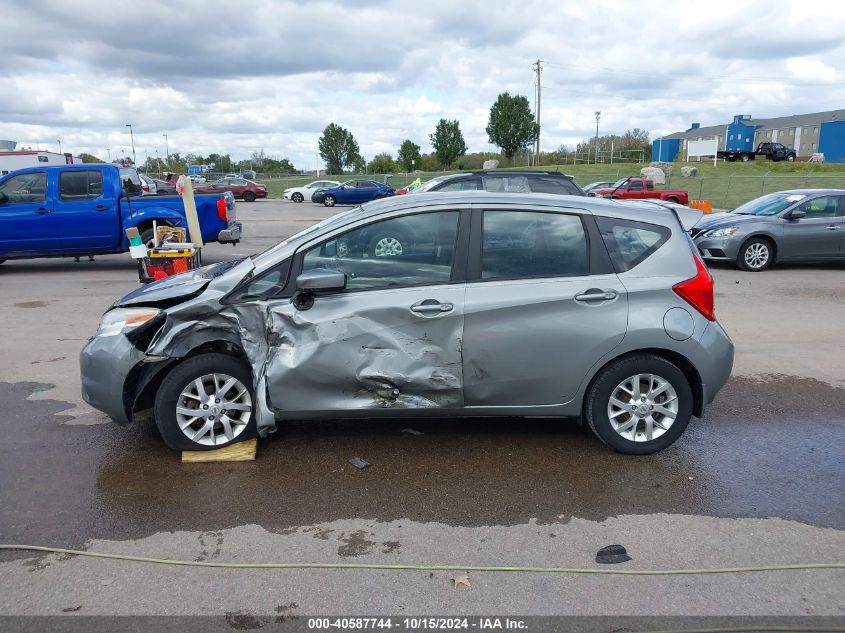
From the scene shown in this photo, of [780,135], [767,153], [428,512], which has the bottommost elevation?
[428,512]

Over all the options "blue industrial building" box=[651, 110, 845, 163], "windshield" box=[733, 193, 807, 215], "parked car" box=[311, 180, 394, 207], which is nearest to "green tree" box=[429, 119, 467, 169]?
"blue industrial building" box=[651, 110, 845, 163]

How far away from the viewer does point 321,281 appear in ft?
14.1

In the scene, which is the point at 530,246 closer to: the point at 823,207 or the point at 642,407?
the point at 642,407

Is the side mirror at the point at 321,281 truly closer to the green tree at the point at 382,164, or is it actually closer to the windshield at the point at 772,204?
the windshield at the point at 772,204

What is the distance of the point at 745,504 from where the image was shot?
13.2ft

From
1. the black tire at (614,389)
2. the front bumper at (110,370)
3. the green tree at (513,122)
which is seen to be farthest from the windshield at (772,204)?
the green tree at (513,122)

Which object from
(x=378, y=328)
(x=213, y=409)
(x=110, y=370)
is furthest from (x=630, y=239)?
(x=110, y=370)

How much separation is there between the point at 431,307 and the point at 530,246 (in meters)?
0.79

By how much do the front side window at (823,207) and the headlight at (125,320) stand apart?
40.8 feet

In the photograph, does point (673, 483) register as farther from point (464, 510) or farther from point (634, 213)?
point (634, 213)

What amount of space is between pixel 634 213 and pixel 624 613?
2.69 metres

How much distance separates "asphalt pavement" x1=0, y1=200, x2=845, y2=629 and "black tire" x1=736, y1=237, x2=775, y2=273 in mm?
7642

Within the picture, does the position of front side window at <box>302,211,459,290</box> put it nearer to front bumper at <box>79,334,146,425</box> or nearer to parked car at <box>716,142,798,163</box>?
front bumper at <box>79,334,146,425</box>

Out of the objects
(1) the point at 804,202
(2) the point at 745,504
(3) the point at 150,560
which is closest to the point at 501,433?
(2) the point at 745,504
